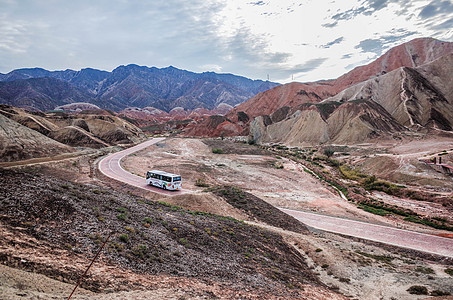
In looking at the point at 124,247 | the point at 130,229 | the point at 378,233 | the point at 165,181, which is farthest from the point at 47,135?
the point at 378,233

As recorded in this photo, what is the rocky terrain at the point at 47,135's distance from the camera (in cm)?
3722

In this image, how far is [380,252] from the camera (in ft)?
56.7

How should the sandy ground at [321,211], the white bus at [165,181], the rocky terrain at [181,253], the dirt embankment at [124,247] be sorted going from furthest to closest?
the white bus at [165,181], the sandy ground at [321,211], the dirt embankment at [124,247], the rocky terrain at [181,253]

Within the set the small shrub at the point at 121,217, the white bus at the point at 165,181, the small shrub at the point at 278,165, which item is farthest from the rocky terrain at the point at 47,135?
the small shrub at the point at 278,165

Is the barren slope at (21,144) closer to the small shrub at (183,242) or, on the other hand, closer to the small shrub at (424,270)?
the small shrub at (183,242)

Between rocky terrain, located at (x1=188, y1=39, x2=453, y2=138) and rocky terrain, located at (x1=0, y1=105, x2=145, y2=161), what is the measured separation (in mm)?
42035

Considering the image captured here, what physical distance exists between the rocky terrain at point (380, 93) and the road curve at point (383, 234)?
49215 mm

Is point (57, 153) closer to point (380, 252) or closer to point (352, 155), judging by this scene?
point (380, 252)

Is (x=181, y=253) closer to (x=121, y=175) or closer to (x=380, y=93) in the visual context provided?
(x=121, y=175)

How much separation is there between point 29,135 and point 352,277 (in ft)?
167

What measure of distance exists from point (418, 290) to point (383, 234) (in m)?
10.0

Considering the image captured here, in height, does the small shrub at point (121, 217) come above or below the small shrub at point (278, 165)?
above

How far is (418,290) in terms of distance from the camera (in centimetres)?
1185

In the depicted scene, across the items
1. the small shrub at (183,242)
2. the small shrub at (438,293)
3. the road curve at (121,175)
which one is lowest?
the small shrub at (438,293)
